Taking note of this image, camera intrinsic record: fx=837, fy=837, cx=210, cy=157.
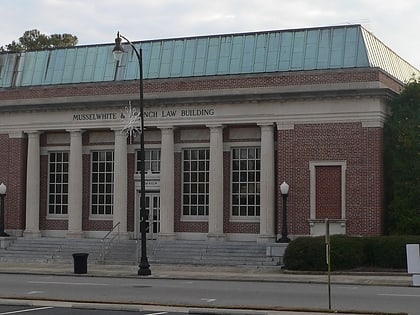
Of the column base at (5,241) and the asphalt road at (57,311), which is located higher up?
the column base at (5,241)

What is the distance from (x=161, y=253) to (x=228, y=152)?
5597 mm

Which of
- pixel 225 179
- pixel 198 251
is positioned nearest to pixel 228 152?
pixel 225 179

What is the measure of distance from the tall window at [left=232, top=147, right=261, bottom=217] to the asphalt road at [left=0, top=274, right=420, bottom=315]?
8870 mm

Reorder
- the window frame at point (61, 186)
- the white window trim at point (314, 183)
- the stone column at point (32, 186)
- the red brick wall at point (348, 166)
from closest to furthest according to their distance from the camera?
1. the red brick wall at point (348, 166)
2. the white window trim at point (314, 183)
3. the stone column at point (32, 186)
4. the window frame at point (61, 186)

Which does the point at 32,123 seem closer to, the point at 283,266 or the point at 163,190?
the point at 163,190

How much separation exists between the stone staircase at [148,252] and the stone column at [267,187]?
834mm

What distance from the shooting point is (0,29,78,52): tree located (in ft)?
227

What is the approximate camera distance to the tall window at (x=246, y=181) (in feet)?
126

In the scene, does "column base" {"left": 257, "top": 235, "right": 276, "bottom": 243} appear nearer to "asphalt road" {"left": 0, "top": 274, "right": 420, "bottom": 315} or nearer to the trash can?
"asphalt road" {"left": 0, "top": 274, "right": 420, "bottom": 315}

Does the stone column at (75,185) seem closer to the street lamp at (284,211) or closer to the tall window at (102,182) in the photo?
the tall window at (102,182)

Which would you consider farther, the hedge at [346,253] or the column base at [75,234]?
the column base at [75,234]

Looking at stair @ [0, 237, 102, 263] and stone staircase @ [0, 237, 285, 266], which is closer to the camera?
stone staircase @ [0, 237, 285, 266]

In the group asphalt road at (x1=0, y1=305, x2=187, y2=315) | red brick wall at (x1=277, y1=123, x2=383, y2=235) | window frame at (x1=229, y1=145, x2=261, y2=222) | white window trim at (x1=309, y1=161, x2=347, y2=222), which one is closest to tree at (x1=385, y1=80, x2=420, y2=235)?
red brick wall at (x1=277, y1=123, x2=383, y2=235)

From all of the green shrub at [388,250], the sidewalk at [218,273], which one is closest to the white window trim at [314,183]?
the green shrub at [388,250]
